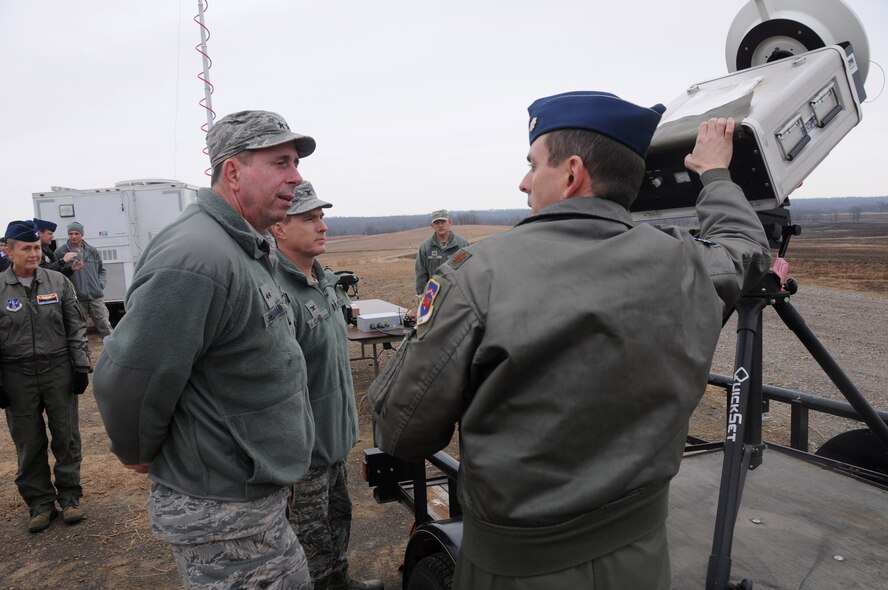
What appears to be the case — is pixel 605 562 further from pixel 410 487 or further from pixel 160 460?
pixel 410 487

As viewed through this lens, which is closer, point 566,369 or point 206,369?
point 566,369

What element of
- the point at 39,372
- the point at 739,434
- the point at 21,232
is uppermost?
the point at 21,232

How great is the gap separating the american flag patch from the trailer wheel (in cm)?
343

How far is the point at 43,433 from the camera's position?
4.26 metres

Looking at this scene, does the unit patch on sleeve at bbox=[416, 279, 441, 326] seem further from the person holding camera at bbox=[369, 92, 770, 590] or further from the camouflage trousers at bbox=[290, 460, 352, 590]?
the camouflage trousers at bbox=[290, 460, 352, 590]

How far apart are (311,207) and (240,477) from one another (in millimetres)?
1806

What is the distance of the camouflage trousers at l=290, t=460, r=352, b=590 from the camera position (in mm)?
2812

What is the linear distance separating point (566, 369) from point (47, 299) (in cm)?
434

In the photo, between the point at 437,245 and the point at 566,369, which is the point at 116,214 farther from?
→ the point at 566,369

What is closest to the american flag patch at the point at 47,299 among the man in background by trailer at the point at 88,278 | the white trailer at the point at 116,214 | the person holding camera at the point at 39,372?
the person holding camera at the point at 39,372

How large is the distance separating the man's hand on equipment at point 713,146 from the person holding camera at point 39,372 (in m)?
4.26

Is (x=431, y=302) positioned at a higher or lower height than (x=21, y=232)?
lower

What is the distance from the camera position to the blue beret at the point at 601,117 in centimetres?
129

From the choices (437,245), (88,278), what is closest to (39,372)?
(437,245)
